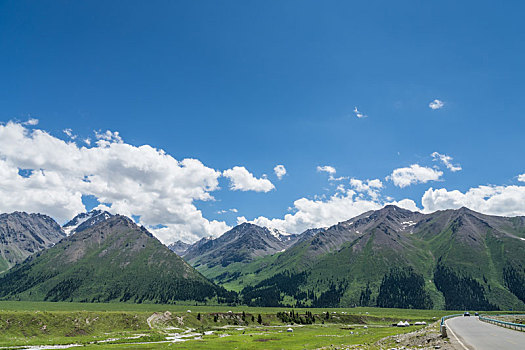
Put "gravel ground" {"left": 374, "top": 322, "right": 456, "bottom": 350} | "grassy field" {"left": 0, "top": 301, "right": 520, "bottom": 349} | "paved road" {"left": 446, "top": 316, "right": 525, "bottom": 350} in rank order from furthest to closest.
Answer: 1. "grassy field" {"left": 0, "top": 301, "right": 520, "bottom": 349}
2. "gravel ground" {"left": 374, "top": 322, "right": 456, "bottom": 350}
3. "paved road" {"left": 446, "top": 316, "right": 525, "bottom": 350}

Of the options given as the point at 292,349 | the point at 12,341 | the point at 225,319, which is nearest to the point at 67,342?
the point at 12,341

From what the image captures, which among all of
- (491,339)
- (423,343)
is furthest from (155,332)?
(491,339)

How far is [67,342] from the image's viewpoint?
338ft

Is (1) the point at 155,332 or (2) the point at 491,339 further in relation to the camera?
(1) the point at 155,332

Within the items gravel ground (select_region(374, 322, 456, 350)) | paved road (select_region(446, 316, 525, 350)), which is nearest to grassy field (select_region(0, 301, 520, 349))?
gravel ground (select_region(374, 322, 456, 350))

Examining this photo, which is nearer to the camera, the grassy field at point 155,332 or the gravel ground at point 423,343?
the gravel ground at point 423,343

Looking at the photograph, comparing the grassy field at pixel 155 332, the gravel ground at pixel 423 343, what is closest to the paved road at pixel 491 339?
the gravel ground at pixel 423 343

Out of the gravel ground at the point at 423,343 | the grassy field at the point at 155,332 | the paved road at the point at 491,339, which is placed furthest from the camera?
the grassy field at the point at 155,332

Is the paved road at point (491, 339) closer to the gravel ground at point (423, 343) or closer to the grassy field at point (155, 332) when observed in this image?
the gravel ground at point (423, 343)

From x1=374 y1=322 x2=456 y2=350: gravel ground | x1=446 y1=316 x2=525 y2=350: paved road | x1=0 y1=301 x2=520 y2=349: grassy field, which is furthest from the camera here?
x1=0 y1=301 x2=520 y2=349: grassy field

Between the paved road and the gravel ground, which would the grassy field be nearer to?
the gravel ground

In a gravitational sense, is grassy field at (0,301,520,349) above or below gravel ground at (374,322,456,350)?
below

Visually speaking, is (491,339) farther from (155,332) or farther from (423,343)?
(155,332)

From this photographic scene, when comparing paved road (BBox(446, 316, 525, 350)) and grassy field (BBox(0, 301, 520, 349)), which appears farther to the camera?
grassy field (BBox(0, 301, 520, 349))
